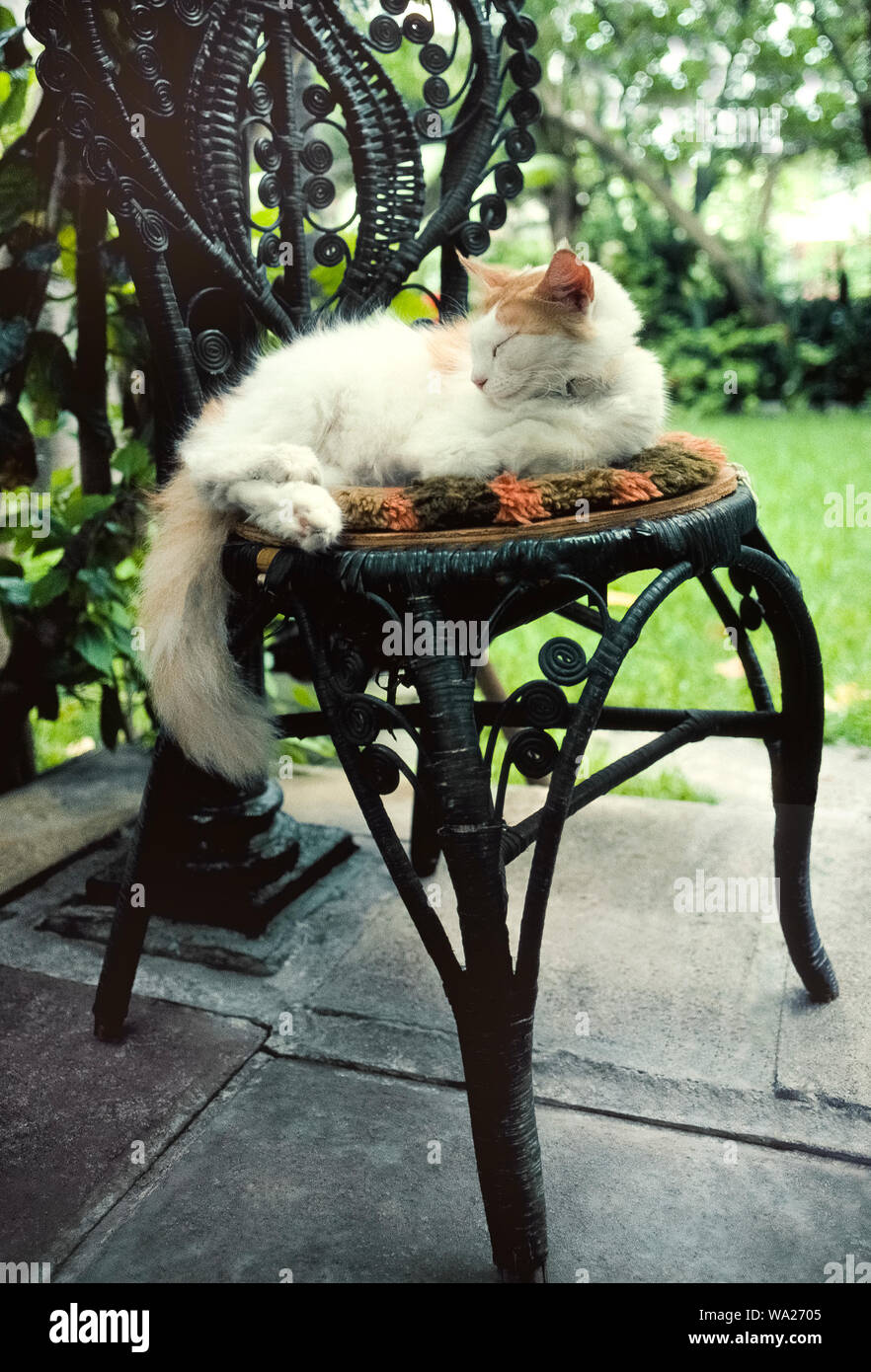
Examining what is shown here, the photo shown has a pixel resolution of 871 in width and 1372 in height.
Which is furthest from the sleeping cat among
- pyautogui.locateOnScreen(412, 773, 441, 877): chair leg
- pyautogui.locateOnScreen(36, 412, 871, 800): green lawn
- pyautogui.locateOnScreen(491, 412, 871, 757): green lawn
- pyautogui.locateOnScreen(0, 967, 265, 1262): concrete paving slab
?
pyautogui.locateOnScreen(491, 412, 871, 757): green lawn

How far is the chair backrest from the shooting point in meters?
1.33

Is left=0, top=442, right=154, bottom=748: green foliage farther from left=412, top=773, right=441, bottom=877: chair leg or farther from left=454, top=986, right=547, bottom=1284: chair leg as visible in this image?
left=454, top=986, right=547, bottom=1284: chair leg

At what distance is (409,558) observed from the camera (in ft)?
3.53

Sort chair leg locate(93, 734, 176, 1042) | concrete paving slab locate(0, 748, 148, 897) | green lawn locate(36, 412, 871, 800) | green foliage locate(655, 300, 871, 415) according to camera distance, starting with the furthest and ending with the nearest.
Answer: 1. green foliage locate(655, 300, 871, 415)
2. green lawn locate(36, 412, 871, 800)
3. concrete paving slab locate(0, 748, 148, 897)
4. chair leg locate(93, 734, 176, 1042)

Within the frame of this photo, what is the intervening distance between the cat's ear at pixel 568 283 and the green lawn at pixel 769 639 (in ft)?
5.21

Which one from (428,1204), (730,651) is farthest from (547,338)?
(730,651)

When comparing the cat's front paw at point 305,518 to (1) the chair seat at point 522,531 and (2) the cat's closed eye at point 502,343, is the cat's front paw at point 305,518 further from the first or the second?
(2) the cat's closed eye at point 502,343

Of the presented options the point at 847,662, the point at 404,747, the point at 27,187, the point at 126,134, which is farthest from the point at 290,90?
the point at 847,662

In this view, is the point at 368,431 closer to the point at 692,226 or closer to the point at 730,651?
the point at 730,651

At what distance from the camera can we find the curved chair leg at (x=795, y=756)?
1.37m

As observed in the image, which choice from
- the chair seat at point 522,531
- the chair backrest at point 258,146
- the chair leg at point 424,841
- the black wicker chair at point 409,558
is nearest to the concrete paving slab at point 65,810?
the black wicker chair at point 409,558

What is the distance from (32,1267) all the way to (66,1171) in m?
0.15

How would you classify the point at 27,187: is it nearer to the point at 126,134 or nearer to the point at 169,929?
the point at 126,134
